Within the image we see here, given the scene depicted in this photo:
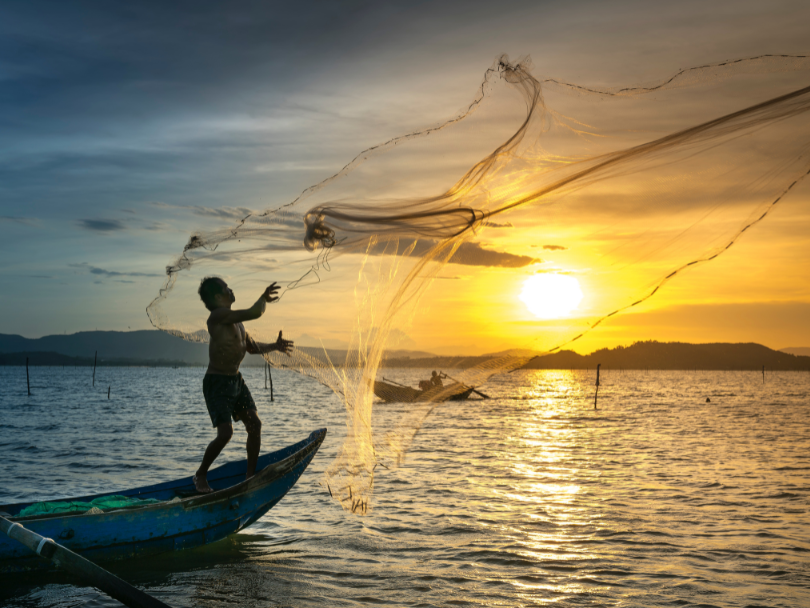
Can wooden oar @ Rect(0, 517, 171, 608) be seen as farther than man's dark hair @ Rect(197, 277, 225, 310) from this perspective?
No

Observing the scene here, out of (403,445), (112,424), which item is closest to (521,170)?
(403,445)

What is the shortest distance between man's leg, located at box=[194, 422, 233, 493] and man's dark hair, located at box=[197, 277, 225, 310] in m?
1.39

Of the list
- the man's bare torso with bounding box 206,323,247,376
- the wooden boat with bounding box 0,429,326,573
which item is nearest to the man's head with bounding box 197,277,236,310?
the man's bare torso with bounding box 206,323,247,376

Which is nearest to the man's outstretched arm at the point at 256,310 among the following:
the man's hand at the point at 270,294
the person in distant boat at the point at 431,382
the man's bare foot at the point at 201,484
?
the man's hand at the point at 270,294

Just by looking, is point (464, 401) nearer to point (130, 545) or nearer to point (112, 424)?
point (112, 424)

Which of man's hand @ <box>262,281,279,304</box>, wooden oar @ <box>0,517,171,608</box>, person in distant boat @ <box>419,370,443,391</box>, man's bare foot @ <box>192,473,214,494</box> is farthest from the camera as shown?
person in distant boat @ <box>419,370,443,391</box>

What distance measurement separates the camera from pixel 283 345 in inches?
286

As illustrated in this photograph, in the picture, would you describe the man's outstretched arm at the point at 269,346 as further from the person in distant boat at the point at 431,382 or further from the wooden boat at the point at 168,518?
the person in distant boat at the point at 431,382

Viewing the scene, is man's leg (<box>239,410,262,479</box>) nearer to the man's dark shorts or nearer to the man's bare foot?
the man's dark shorts

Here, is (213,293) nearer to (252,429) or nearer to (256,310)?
(256,310)

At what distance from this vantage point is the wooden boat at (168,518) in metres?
6.92

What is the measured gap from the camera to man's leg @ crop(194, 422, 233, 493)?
7137 millimetres

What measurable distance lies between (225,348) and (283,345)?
2.12ft

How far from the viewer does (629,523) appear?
1014 centimetres
